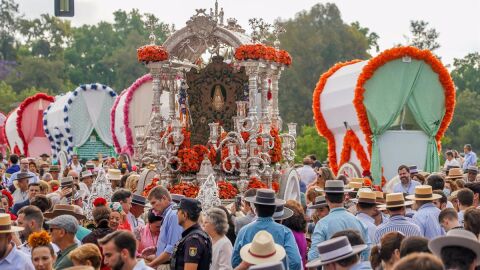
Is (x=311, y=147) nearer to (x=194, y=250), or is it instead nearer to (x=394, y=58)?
(x=394, y=58)

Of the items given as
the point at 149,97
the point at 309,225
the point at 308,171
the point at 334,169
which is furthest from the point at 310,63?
the point at 309,225

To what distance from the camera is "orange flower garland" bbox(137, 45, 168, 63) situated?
22.6 metres

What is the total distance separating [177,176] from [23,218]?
11.0 m

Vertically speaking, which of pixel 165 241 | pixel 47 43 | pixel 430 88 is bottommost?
pixel 165 241

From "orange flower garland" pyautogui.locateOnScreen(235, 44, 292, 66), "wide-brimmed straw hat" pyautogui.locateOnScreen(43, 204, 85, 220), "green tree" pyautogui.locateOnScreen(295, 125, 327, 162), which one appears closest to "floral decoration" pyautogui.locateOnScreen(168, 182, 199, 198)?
"orange flower garland" pyautogui.locateOnScreen(235, 44, 292, 66)

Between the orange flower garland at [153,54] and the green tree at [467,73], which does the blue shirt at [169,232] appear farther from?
the green tree at [467,73]

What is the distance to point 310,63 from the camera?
76.6 m

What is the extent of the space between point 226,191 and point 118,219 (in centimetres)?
788

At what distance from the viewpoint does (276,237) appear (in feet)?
35.2

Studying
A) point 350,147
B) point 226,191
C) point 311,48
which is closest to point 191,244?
point 226,191

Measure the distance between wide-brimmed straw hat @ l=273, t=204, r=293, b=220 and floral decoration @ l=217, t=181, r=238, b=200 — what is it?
8370mm

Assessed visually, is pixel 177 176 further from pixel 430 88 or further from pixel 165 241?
pixel 165 241

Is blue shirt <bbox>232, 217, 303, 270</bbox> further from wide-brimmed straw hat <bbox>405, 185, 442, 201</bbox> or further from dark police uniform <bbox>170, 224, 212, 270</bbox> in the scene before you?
wide-brimmed straw hat <bbox>405, 185, 442, 201</bbox>

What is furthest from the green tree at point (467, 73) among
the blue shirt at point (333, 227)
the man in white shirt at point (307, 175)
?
the blue shirt at point (333, 227)
